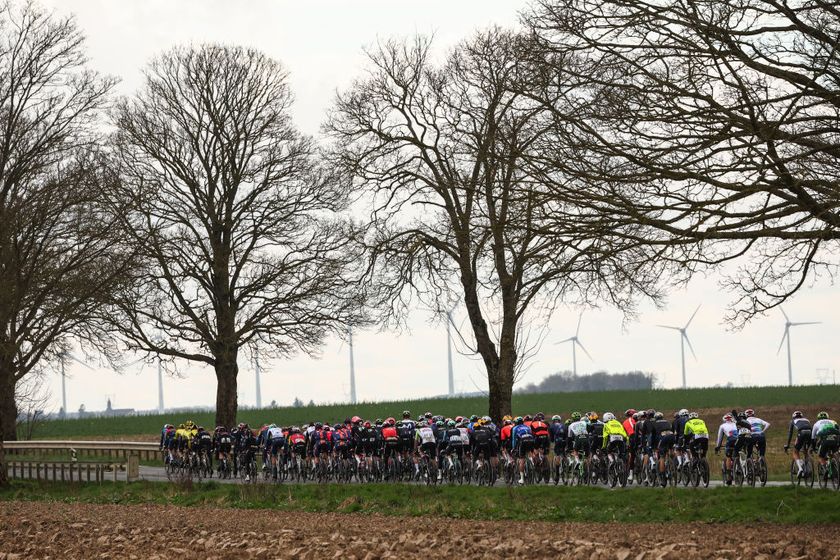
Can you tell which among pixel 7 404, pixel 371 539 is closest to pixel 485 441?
pixel 371 539

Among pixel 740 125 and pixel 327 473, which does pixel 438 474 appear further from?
pixel 740 125

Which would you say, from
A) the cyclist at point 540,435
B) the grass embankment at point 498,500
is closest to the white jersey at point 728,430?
the grass embankment at point 498,500

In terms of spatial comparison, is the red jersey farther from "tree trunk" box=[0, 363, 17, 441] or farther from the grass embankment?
"tree trunk" box=[0, 363, 17, 441]

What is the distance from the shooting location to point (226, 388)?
40625 millimetres

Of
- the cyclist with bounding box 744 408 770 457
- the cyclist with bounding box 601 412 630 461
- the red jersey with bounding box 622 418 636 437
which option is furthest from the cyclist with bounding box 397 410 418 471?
the cyclist with bounding box 744 408 770 457

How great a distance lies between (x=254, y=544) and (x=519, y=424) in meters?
11.0

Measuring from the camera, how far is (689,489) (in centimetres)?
2322

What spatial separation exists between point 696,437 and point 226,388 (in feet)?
66.6

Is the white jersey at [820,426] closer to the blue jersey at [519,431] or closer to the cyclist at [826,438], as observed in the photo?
the cyclist at [826,438]

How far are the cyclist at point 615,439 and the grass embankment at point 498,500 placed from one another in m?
1.29

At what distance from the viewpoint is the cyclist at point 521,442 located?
2684 cm

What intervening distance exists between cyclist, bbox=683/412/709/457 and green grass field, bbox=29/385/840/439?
101ft

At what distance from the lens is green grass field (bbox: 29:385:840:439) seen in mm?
57188

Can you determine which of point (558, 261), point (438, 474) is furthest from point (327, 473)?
→ point (558, 261)
